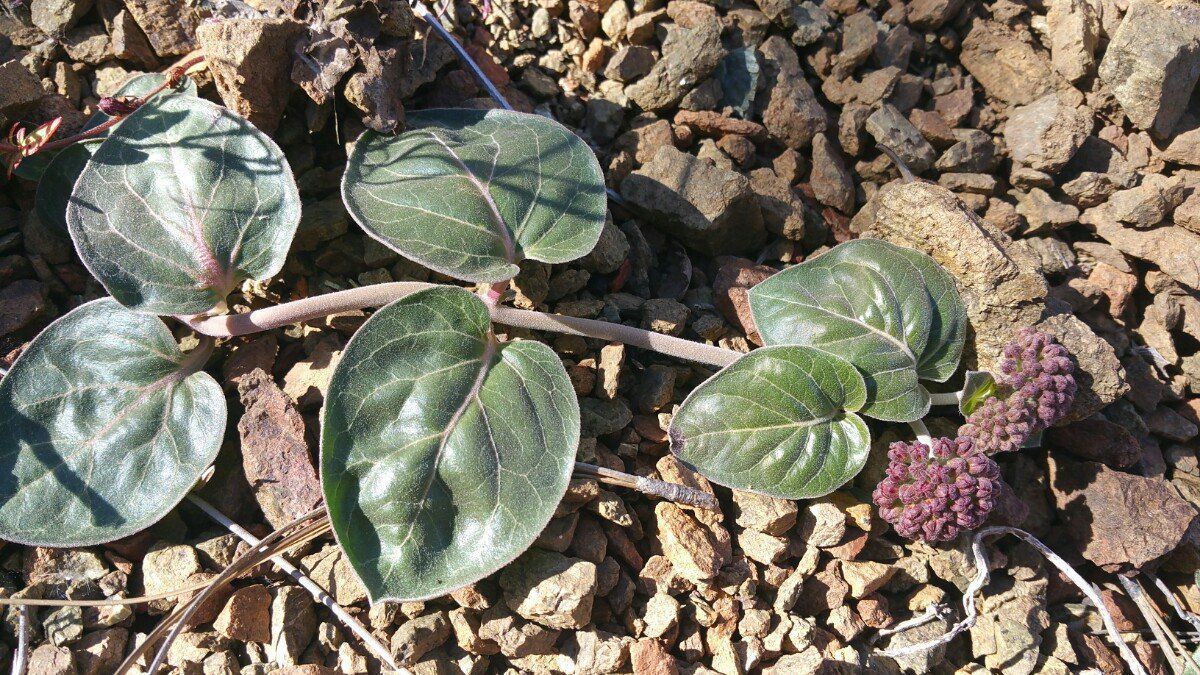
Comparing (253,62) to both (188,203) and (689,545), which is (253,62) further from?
(689,545)

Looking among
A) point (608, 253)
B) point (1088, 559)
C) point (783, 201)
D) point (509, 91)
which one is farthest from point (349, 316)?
point (1088, 559)

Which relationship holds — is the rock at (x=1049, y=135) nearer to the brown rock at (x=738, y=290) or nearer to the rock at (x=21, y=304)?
the brown rock at (x=738, y=290)

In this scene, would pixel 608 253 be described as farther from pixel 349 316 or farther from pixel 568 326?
pixel 349 316

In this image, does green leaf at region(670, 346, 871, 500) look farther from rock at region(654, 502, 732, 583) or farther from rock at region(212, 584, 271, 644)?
rock at region(212, 584, 271, 644)

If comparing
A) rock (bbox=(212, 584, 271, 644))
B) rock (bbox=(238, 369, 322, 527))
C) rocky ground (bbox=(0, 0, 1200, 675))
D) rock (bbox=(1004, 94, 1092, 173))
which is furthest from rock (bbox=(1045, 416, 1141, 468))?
rock (bbox=(212, 584, 271, 644))

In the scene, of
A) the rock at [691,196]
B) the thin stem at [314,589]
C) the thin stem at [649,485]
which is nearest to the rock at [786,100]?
the rock at [691,196]
